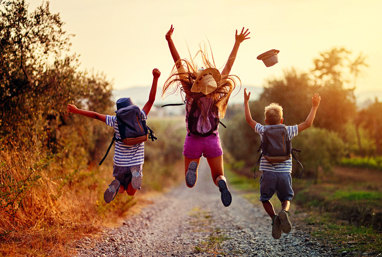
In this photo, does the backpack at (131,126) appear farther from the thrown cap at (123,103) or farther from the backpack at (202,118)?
the backpack at (202,118)

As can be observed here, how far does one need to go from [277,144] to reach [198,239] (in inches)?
206

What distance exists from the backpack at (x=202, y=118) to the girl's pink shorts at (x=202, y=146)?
0.11 metres

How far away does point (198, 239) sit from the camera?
10898 mm

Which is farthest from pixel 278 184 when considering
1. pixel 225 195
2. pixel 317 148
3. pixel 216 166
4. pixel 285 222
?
pixel 317 148

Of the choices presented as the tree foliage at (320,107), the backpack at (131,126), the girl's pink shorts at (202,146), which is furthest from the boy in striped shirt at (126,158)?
the tree foliage at (320,107)

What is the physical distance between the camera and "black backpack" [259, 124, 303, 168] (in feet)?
22.0

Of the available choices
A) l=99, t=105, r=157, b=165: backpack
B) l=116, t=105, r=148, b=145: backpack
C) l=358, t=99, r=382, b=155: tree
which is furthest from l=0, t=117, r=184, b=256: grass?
l=358, t=99, r=382, b=155: tree

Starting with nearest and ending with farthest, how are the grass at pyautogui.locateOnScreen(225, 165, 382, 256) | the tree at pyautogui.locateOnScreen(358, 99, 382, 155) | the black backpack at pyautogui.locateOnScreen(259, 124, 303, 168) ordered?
the black backpack at pyautogui.locateOnScreen(259, 124, 303, 168) < the grass at pyautogui.locateOnScreen(225, 165, 382, 256) < the tree at pyautogui.locateOnScreen(358, 99, 382, 155)

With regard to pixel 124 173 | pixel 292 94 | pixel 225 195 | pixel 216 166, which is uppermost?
pixel 292 94

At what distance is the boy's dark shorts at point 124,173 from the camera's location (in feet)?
23.6

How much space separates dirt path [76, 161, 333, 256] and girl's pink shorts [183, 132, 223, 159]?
113 inches

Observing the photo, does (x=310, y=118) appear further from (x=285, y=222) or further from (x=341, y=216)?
(x=341, y=216)

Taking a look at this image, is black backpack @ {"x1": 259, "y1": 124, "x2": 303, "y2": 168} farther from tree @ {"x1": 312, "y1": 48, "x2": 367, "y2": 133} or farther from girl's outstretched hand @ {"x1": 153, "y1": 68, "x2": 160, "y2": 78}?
tree @ {"x1": 312, "y1": 48, "x2": 367, "y2": 133}

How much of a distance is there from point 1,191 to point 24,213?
0.75 metres
